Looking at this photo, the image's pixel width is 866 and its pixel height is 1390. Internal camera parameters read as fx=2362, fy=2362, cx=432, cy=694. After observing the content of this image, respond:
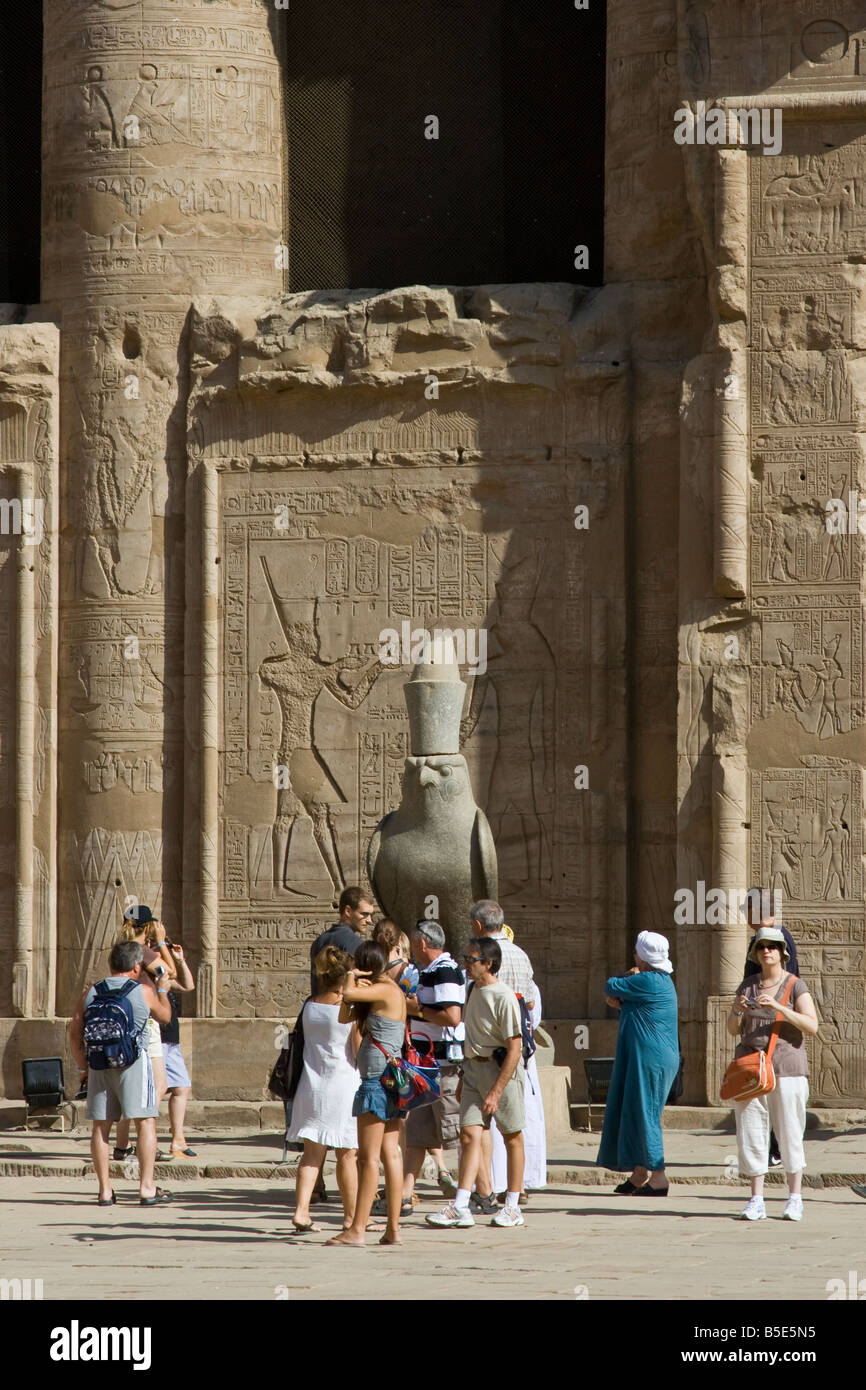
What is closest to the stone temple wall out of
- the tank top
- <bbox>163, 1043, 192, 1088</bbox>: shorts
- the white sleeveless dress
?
<bbox>163, 1043, 192, 1088</bbox>: shorts

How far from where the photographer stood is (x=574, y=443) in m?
18.0

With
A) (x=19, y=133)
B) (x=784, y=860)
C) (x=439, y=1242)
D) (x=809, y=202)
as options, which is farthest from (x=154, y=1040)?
(x=19, y=133)

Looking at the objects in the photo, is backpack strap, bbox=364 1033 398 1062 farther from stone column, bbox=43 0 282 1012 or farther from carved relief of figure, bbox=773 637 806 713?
stone column, bbox=43 0 282 1012

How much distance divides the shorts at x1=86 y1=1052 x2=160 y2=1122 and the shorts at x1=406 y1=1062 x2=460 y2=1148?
4.17 feet

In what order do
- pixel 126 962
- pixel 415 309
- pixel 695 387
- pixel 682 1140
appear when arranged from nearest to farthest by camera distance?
pixel 126 962 < pixel 682 1140 < pixel 695 387 < pixel 415 309

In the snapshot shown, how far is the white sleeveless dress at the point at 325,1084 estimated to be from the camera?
34.1 ft

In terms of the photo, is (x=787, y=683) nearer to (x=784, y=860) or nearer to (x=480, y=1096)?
(x=784, y=860)

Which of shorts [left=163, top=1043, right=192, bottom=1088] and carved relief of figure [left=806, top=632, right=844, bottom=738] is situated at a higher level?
carved relief of figure [left=806, top=632, right=844, bottom=738]

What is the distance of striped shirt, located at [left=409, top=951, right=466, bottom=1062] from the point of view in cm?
1116

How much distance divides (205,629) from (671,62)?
5585mm

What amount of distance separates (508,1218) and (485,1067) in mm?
681

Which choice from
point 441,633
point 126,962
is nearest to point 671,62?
point 441,633

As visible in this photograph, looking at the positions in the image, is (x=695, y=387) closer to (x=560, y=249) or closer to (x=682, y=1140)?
(x=560, y=249)

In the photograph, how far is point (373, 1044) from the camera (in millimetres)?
9953
